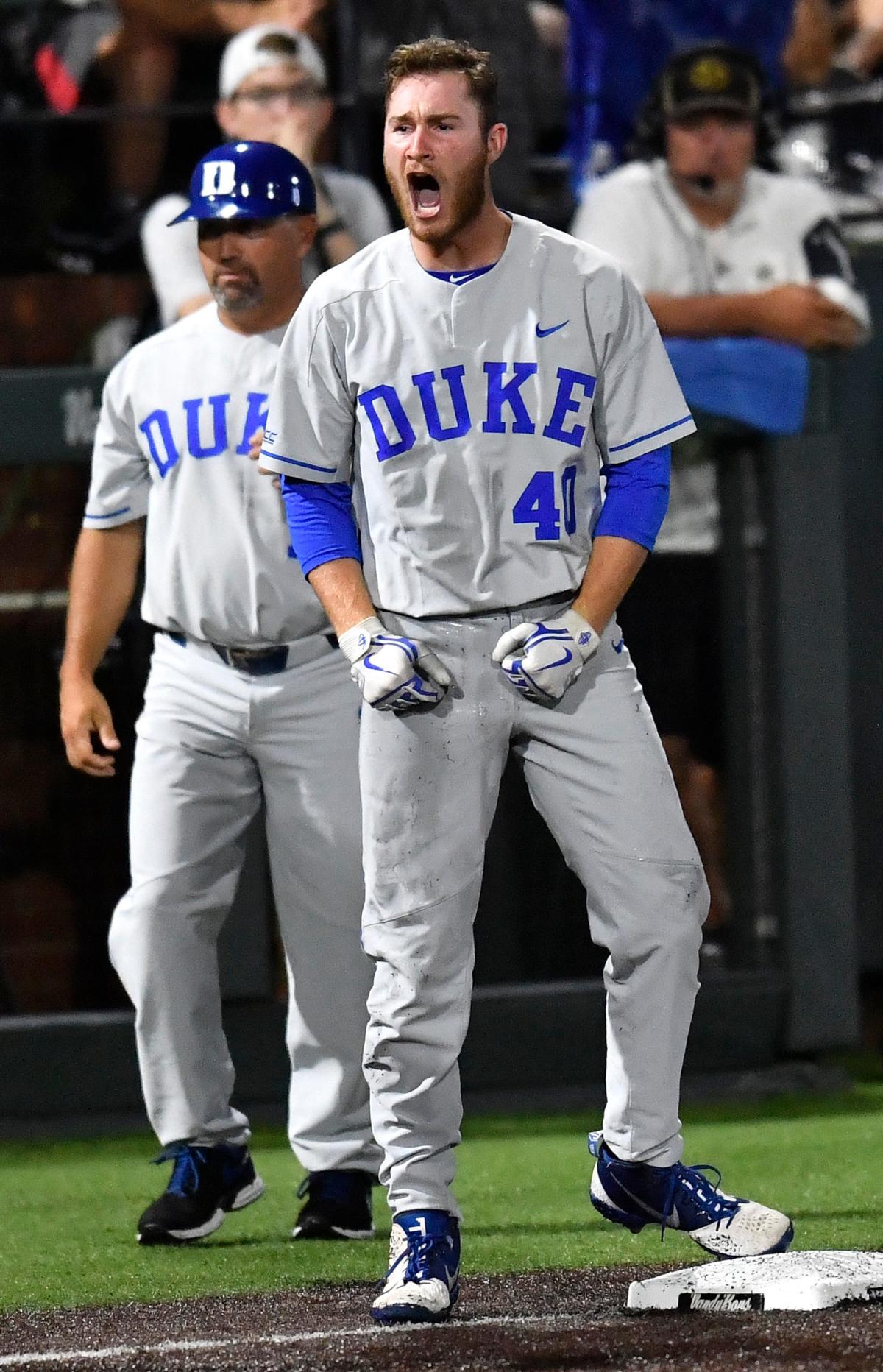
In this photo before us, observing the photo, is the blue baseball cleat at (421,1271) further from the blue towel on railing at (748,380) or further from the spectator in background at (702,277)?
the blue towel on railing at (748,380)

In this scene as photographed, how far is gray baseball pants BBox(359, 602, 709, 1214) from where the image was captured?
9.98ft

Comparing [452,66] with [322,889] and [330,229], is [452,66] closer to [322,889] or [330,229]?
[322,889]

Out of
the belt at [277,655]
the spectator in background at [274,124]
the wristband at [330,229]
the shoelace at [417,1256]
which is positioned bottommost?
the shoelace at [417,1256]

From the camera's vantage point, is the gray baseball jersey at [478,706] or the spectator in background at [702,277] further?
the spectator in background at [702,277]

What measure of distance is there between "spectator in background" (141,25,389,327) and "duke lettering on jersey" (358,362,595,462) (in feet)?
9.98

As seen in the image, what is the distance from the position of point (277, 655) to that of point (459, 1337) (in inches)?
58.8

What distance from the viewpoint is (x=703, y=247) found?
6457mm

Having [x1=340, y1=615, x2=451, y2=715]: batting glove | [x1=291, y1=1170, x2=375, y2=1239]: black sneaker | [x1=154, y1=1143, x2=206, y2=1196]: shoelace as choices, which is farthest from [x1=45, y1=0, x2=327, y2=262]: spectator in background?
[x1=340, y1=615, x2=451, y2=715]: batting glove

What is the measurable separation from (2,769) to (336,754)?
245cm

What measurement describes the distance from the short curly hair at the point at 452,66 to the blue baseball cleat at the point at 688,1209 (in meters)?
1.60

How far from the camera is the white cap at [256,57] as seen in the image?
614cm

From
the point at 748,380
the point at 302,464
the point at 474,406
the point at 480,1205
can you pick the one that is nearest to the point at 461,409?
the point at 474,406

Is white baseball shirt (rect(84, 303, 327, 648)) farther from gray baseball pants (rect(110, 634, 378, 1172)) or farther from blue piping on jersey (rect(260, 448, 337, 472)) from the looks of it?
blue piping on jersey (rect(260, 448, 337, 472))

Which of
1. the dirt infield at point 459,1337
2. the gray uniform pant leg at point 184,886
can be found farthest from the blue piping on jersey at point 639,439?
the dirt infield at point 459,1337
